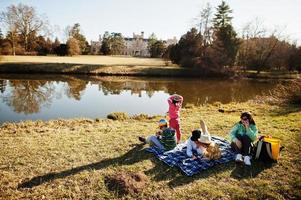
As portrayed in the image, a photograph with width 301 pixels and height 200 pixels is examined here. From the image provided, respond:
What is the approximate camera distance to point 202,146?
657cm

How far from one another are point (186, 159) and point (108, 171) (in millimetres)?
1835

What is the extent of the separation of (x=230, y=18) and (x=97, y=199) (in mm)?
39967

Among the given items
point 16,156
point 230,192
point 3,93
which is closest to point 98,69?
point 3,93

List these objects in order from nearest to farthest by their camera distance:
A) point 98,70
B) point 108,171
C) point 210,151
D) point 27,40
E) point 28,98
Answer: point 108,171 → point 210,151 → point 28,98 → point 98,70 → point 27,40

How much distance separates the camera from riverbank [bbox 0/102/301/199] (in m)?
5.17

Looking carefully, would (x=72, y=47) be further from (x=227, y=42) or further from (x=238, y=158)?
(x=238, y=158)

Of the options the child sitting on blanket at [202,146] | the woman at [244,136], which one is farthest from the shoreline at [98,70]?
the child sitting on blanket at [202,146]

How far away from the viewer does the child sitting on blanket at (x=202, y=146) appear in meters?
6.45

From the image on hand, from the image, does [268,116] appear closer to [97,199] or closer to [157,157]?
[157,157]

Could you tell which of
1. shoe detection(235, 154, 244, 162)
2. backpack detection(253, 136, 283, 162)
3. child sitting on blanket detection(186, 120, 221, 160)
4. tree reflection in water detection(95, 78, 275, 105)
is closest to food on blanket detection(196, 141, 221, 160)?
child sitting on blanket detection(186, 120, 221, 160)

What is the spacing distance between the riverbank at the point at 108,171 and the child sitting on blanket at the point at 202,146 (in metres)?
0.36

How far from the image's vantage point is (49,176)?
221 inches

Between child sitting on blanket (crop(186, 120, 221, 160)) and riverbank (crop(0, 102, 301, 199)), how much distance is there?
36 cm

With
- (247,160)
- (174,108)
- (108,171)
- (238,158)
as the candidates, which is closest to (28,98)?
(174,108)
